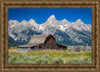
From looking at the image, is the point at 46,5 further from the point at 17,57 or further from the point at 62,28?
the point at 17,57

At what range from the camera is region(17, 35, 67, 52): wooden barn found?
1227 cm

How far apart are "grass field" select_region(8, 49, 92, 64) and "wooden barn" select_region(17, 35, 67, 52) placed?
1.48 feet

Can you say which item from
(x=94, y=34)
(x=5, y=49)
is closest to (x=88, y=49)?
(x=94, y=34)

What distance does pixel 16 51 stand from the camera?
11.8 metres

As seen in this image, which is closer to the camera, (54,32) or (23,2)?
(23,2)

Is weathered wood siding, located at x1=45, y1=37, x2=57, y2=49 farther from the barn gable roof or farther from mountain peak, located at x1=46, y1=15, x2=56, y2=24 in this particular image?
mountain peak, located at x1=46, y1=15, x2=56, y2=24

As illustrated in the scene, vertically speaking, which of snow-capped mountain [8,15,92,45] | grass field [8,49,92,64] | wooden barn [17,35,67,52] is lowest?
grass field [8,49,92,64]

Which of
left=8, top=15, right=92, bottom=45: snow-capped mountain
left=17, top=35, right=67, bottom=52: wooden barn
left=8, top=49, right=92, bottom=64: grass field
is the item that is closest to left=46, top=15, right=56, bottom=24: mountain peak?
left=8, top=15, right=92, bottom=45: snow-capped mountain

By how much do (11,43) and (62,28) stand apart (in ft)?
12.9

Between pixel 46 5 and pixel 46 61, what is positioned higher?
pixel 46 5

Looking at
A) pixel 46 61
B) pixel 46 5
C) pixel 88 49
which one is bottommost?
pixel 46 61

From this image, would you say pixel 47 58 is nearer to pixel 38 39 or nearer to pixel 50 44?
pixel 50 44

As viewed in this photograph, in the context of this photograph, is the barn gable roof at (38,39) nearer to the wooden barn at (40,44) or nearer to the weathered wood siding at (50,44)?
the wooden barn at (40,44)

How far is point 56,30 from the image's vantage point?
12.6 metres
